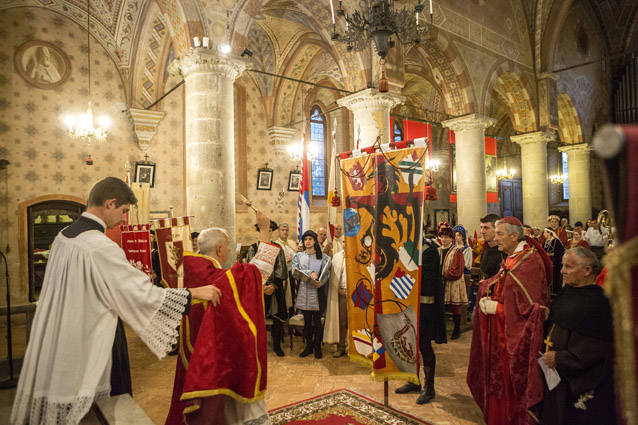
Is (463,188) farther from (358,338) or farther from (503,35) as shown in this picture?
(358,338)

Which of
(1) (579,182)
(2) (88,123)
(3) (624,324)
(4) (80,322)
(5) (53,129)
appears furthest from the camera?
(1) (579,182)

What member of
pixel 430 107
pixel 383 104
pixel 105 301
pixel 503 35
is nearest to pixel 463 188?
pixel 383 104

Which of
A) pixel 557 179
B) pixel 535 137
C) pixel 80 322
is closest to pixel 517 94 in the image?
pixel 535 137

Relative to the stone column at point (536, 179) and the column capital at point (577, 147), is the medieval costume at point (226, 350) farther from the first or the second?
the column capital at point (577, 147)

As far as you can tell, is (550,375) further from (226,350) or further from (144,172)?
(144,172)

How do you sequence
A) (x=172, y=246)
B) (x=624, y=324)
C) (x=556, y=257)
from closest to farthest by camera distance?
(x=624, y=324) → (x=172, y=246) → (x=556, y=257)

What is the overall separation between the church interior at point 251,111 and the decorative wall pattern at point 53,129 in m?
0.03

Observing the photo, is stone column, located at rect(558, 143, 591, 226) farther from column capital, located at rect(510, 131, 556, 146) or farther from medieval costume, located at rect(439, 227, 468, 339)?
medieval costume, located at rect(439, 227, 468, 339)

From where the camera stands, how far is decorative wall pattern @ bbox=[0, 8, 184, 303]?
844 centimetres

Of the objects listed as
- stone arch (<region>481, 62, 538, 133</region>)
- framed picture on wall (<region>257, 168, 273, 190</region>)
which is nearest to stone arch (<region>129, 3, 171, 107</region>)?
framed picture on wall (<region>257, 168, 273, 190</region>)

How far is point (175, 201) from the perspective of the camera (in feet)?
35.1

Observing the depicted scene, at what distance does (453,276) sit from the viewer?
18.5 feet

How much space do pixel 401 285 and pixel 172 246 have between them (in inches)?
115

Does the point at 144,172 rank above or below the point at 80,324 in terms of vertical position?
above
